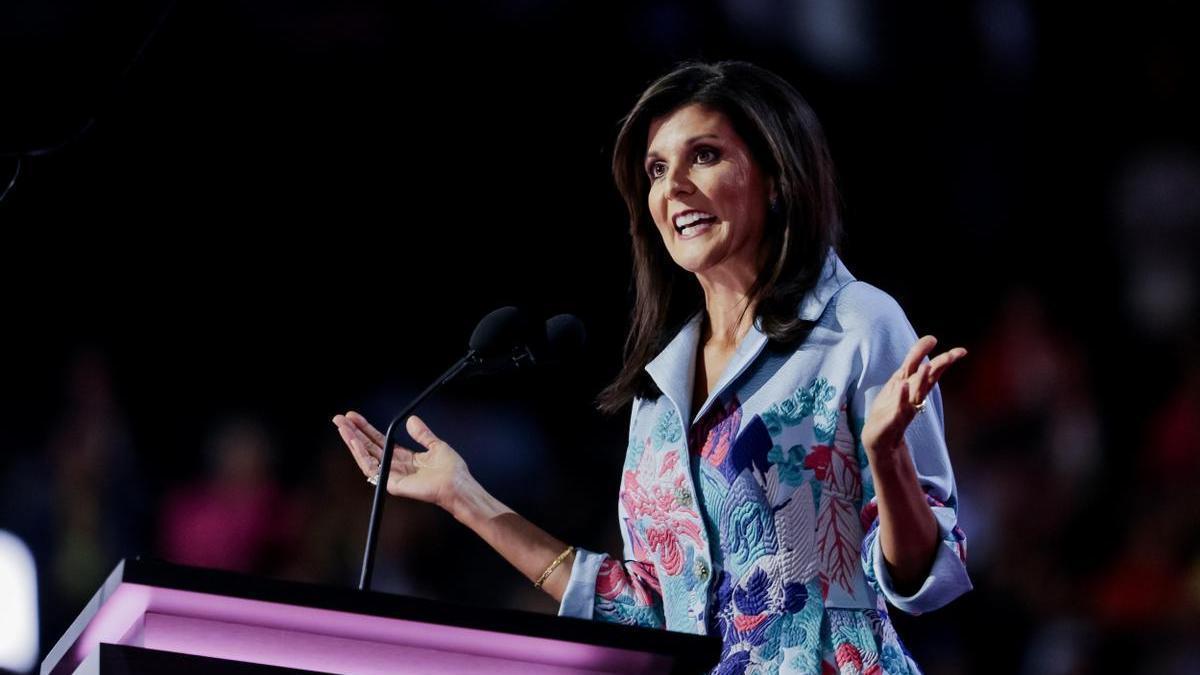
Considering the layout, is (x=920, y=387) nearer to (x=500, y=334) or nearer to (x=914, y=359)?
(x=914, y=359)

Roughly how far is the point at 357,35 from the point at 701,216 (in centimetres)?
357

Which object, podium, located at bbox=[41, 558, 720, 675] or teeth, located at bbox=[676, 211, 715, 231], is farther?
teeth, located at bbox=[676, 211, 715, 231]

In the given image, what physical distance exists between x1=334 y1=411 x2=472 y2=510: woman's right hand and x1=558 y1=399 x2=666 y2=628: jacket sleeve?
0.69 ft

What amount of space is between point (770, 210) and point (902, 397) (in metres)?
0.59

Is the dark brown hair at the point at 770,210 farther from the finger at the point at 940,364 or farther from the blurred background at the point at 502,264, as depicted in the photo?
the blurred background at the point at 502,264

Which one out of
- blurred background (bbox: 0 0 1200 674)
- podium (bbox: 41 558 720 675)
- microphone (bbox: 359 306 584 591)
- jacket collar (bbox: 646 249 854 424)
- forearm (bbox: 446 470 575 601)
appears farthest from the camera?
blurred background (bbox: 0 0 1200 674)

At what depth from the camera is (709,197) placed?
7.87 ft

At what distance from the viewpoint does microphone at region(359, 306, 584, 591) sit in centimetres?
217

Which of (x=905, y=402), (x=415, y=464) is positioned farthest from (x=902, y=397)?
(x=415, y=464)

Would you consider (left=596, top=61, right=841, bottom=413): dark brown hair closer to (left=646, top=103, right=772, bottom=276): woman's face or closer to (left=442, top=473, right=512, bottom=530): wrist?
(left=646, top=103, right=772, bottom=276): woman's face

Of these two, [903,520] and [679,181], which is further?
[679,181]

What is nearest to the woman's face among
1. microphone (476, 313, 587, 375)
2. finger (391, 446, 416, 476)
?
microphone (476, 313, 587, 375)

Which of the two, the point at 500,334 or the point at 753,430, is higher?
the point at 500,334

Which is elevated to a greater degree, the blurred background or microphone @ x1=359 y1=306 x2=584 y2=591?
the blurred background
